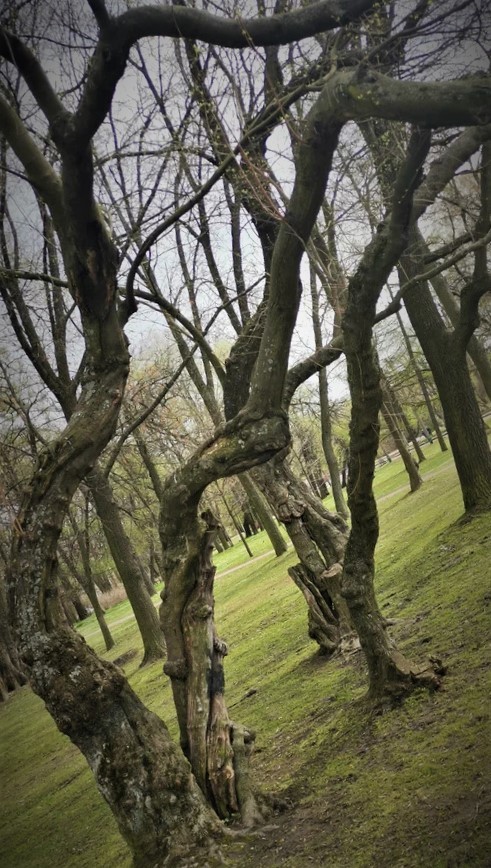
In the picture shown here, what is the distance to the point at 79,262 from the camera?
5.30 m

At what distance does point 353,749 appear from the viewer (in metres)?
5.46

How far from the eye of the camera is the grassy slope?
396 centimetres

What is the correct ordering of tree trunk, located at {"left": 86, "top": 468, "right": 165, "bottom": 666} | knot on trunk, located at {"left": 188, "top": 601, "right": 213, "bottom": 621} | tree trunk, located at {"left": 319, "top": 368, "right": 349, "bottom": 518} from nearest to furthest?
knot on trunk, located at {"left": 188, "top": 601, "right": 213, "bottom": 621} < tree trunk, located at {"left": 86, "top": 468, "right": 165, "bottom": 666} < tree trunk, located at {"left": 319, "top": 368, "right": 349, "bottom": 518}

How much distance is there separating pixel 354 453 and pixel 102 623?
20016 mm

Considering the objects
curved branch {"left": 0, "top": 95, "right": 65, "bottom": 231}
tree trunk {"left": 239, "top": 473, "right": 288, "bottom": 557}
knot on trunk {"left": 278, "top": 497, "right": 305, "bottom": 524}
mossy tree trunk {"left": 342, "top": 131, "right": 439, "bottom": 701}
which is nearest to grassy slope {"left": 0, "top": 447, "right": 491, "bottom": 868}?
mossy tree trunk {"left": 342, "top": 131, "right": 439, "bottom": 701}

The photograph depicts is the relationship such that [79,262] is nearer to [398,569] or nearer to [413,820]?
[413,820]

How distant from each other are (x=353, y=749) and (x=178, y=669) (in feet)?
5.35

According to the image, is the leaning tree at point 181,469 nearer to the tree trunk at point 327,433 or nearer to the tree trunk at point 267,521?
the tree trunk at point 327,433

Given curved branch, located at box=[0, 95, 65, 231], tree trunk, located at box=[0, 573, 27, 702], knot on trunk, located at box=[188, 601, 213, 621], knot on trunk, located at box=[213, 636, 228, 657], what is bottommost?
tree trunk, located at box=[0, 573, 27, 702]

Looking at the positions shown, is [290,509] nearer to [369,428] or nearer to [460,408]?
[369,428]

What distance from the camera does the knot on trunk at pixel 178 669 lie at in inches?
213

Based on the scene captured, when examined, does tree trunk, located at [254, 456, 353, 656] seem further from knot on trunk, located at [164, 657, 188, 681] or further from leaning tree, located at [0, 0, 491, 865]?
knot on trunk, located at [164, 657, 188, 681]

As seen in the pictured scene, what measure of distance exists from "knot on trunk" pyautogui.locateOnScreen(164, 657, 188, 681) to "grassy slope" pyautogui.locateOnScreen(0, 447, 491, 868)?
1264 mm

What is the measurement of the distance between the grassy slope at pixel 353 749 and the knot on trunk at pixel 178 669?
4.15ft
